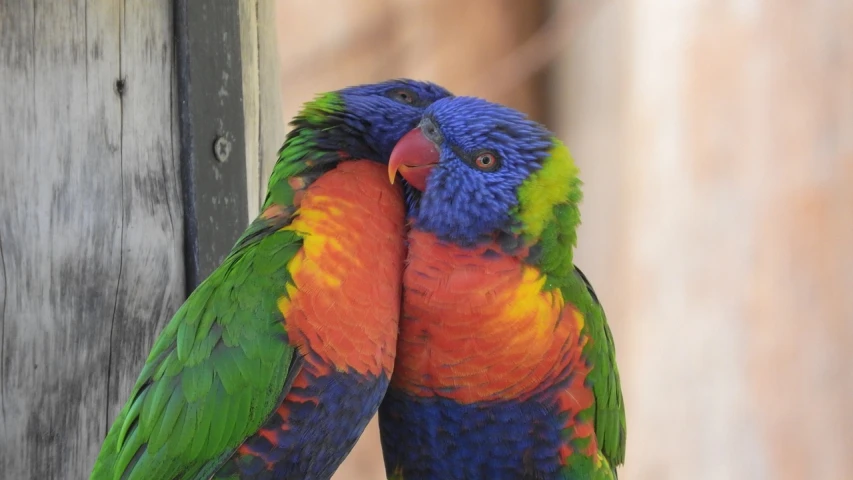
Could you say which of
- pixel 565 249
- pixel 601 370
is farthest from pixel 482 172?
pixel 601 370

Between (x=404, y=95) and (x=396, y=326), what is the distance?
2.06 ft

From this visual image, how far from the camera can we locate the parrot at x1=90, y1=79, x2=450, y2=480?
1.35m

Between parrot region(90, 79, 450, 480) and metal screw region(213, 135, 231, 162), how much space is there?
0.46 meters

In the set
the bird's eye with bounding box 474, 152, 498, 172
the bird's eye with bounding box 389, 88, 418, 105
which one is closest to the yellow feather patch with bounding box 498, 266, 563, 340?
the bird's eye with bounding box 474, 152, 498, 172

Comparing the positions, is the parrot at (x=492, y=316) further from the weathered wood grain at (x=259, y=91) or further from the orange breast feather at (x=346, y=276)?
the weathered wood grain at (x=259, y=91)

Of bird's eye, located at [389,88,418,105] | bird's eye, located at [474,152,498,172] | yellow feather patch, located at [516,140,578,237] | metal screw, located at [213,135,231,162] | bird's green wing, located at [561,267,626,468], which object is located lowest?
bird's green wing, located at [561,267,626,468]

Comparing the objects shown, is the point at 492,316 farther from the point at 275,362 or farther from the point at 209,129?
the point at 209,129

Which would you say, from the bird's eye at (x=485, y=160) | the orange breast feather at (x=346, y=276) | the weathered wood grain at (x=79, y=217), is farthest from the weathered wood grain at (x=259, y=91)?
the bird's eye at (x=485, y=160)

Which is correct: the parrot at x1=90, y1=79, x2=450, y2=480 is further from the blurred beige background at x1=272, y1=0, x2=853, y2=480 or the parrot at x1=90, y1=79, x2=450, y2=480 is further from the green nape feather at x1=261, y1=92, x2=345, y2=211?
the blurred beige background at x1=272, y1=0, x2=853, y2=480

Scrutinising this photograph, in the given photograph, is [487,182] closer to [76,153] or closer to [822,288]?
[76,153]

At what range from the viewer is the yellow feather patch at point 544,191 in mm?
1547

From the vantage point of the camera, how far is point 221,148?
6.20ft

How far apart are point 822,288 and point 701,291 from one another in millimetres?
372

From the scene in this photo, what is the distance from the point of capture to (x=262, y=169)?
2107 mm
